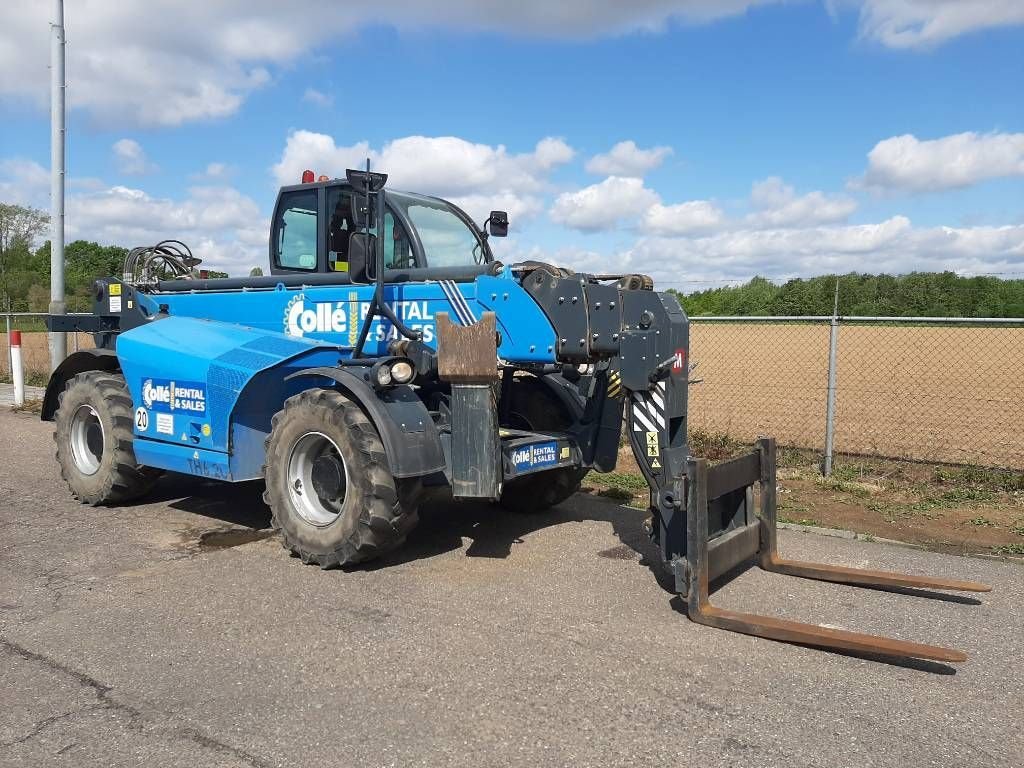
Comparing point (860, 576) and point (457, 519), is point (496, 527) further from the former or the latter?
point (860, 576)

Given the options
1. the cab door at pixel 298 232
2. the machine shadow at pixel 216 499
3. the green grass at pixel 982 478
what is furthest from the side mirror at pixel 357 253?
the green grass at pixel 982 478

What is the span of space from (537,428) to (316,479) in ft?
6.53

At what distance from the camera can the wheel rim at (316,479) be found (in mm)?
5934

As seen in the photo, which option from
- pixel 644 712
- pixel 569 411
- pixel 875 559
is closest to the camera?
pixel 644 712

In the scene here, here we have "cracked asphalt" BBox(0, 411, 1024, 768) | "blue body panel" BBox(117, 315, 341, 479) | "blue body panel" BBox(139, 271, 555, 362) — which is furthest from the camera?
"blue body panel" BBox(117, 315, 341, 479)

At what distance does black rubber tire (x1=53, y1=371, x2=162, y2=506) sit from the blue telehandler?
0.8 inches

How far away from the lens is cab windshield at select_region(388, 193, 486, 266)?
269 inches

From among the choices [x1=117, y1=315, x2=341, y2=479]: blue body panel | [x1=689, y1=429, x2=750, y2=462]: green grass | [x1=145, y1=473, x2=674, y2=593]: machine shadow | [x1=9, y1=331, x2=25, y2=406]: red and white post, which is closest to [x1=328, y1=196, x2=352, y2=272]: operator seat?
[x1=117, y1=315, x2=341, y2=479]: blue body panel

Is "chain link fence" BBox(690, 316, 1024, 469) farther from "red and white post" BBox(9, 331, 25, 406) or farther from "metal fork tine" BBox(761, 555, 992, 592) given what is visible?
"red and white post" BBox(9, 331, 25, 406)

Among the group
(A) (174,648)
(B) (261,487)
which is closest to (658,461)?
(A) (174,648)

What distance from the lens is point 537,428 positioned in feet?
23.6

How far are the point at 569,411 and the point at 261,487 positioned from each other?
3354mm

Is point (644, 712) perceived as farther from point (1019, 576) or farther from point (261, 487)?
point (261, 487)

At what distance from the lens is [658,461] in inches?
210
